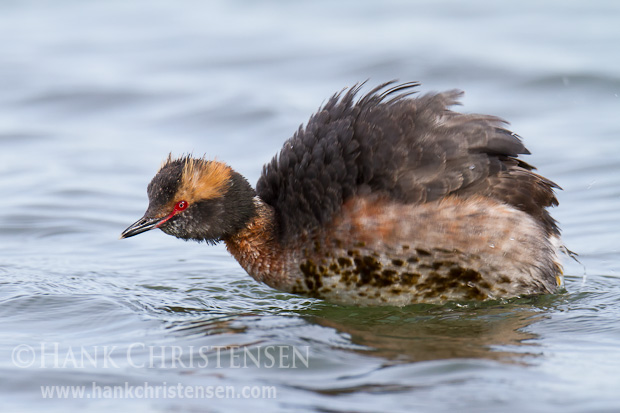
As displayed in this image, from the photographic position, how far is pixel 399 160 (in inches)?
330

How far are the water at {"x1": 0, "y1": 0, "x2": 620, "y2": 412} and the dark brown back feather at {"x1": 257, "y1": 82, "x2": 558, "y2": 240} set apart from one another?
97cm

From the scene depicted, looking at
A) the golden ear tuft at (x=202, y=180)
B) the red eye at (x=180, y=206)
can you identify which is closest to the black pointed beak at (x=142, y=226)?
the red eye at (x=180, y=206)

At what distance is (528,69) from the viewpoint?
16531 mm

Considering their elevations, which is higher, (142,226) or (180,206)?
(180,206)

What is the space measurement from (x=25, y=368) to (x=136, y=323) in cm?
126

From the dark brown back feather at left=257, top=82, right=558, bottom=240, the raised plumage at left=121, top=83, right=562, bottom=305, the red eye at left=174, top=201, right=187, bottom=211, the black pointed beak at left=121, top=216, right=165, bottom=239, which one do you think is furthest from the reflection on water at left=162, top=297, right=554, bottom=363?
the red eye at left=174, top=201, right=187, bottom=211

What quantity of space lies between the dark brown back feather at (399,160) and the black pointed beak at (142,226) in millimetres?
1117

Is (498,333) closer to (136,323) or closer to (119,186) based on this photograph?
(136,323)

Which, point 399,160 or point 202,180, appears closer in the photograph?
point 399,160

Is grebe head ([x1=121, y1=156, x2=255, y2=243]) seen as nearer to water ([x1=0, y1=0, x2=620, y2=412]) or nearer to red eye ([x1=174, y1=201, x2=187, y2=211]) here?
red eye ([x1=174, y1=201, x2=187, y2=211])

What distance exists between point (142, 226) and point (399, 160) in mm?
2389

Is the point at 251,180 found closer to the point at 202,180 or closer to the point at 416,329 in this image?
the point at 202,180

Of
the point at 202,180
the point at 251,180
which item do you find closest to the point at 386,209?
the point at 202,180

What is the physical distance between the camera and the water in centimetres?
719
